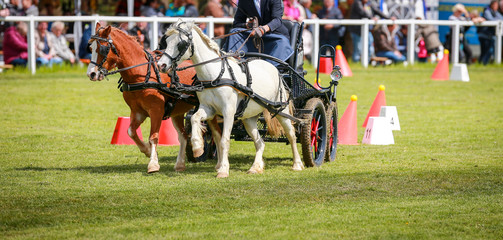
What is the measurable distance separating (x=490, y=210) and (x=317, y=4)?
26.9 metres

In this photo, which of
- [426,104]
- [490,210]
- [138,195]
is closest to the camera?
[490,210]

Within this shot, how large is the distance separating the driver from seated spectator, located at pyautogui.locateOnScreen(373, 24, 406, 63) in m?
14.4

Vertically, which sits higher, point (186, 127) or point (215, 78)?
→ point (215, 78)

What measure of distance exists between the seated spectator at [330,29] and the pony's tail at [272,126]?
1365 centimetres

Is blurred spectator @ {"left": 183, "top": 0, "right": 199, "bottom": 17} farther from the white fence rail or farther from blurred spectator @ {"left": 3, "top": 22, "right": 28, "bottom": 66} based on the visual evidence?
blurred spectator @ {"left": 3, "top": 22, "right": 28, "bottom": 66}

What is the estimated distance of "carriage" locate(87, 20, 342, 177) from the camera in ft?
28.6

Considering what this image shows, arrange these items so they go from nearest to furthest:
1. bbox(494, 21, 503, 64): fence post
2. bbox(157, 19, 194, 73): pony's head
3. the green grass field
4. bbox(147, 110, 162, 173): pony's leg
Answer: the green grass field
bbox(157, 19, 194, 73): pony's head
bbox(147, 110, 162, 173): pony's leg
bbox(494, 21, 503, 64): fence post

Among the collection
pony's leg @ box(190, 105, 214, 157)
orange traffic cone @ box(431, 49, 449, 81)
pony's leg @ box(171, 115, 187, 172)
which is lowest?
orange traffic cone @ box(431, 49, 449, 81)

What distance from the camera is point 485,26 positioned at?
2552cm

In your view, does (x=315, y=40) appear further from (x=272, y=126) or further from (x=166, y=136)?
(x=272, y=126)

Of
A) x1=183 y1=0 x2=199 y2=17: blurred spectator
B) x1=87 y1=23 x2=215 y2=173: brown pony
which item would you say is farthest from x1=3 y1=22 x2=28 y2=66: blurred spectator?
x1=87 y1=23 x2=215 y2=173: brown pony

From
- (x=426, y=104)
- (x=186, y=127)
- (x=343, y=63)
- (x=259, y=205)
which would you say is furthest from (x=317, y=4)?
(x=259, y=205)

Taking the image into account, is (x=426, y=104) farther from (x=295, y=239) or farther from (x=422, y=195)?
(x=295, y=239)

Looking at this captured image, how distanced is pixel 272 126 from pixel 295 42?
130cm
